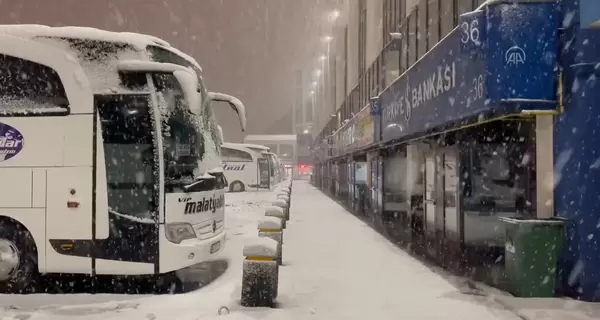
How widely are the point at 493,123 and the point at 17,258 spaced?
827 centimetres

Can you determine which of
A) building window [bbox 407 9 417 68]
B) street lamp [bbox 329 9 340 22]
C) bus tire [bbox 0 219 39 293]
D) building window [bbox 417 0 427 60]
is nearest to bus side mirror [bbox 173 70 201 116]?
bus tire [bbox 0 219 39 293]

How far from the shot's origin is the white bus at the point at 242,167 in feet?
132

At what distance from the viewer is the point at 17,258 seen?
25.0 ft

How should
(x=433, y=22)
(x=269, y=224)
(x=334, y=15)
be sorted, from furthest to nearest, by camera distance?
1. (x=334, y=15)
2. (x=433, y=22)
3. (x=269, y=224)

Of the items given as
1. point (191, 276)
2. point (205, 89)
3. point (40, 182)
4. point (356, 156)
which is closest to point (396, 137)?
point (205, 89)

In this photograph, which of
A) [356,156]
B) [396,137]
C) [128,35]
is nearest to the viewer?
[128,35]

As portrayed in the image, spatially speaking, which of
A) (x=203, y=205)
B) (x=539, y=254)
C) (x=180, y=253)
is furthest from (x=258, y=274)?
(x=539, y=254)

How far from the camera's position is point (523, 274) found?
7410mm

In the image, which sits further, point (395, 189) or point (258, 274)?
point (395, 189)

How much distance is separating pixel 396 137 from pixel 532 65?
6713 millimetres

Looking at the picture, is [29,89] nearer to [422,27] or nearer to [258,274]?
[258,274]

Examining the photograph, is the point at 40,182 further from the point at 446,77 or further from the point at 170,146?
the point at 446,77

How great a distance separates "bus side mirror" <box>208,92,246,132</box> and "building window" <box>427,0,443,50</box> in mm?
5236

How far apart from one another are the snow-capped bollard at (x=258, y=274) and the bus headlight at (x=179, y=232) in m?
1.39
